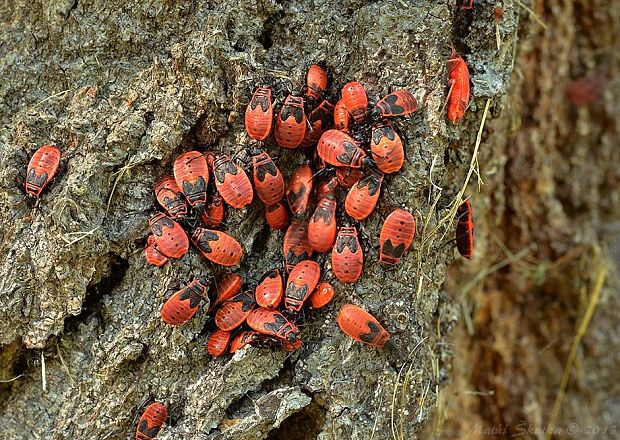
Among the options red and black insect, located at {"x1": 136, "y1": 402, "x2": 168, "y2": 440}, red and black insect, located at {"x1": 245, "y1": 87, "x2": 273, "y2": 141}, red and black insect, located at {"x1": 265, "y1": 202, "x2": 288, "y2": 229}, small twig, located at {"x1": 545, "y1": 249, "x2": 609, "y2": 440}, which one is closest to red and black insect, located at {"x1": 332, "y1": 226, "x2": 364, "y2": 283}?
red and black insect, located at {"x1": 265, "y1": 202, "x2": 288, "y2": 229}

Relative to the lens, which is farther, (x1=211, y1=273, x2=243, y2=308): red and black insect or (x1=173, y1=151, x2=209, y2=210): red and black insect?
(x1=211, y1=273, x2=243, y2=308): red and black insect

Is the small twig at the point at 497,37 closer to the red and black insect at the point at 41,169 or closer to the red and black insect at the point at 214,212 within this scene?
the red and black insect at the point at 214,212

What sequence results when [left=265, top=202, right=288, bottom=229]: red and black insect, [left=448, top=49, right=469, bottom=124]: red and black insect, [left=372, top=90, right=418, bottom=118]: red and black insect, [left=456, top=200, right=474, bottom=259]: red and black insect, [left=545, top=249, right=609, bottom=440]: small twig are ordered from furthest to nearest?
[left=545, top=249, right=609, bottom=440]: small twig, [left=456, top=200, right=474, bottom=259]: red and black insect, [left=265, top=202, right=288, bottom=229]: red and black insect, [left=448, top=49, right=469, bottom=124]: red and black insect, [left=372, top=90, right=418, bottom=118]: red and black insect

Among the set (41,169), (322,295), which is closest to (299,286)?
(322,295)

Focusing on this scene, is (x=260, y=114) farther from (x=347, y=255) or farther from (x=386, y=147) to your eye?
(x=347, y=255)

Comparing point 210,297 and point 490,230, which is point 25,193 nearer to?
point 210,297

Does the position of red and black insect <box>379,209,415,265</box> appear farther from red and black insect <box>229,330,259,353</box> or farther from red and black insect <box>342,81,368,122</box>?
red and black insect <box>229,330,259,353</box>
